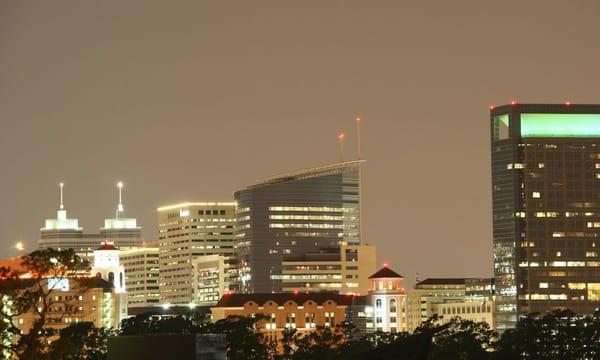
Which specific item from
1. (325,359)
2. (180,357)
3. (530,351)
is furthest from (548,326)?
(180,357)

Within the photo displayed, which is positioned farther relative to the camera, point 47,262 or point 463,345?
point 463,345

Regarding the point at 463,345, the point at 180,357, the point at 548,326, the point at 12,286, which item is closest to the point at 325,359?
the point at 463,345

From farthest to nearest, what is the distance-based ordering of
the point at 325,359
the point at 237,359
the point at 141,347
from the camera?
the point at 237,359 → the point at 325,359 → the point at 141,347

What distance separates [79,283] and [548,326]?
314 feet

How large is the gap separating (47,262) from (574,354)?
8947 centimetres

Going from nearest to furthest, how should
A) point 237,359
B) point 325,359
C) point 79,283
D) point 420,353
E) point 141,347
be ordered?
point 420,353
point 141,347
point 79,283
point 325,359
point 237,359

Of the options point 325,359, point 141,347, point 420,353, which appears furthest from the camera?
point 325,359

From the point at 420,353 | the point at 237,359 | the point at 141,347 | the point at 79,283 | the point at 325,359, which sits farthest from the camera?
the point at 237,359

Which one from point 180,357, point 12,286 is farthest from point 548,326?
point 180,357

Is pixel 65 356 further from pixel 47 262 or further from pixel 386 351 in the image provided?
pixel 386 351

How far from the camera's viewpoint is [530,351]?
570 ft

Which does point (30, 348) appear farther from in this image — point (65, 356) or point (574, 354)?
point (574, 354)

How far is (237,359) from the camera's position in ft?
583

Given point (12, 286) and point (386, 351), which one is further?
point (12, 286)
